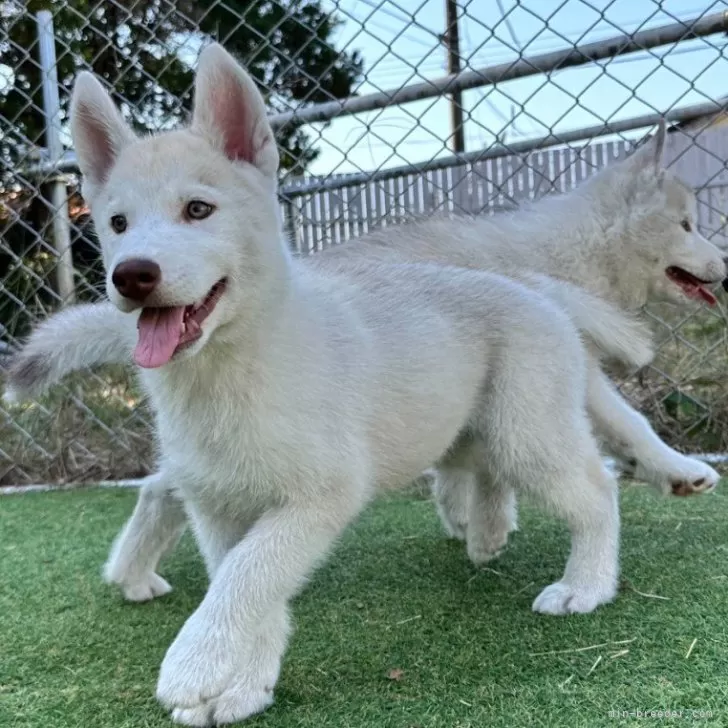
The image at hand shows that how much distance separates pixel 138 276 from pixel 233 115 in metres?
0.68

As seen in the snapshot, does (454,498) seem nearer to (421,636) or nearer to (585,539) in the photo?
(585,539)

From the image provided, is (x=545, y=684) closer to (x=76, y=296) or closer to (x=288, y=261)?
(x=288, y=261)

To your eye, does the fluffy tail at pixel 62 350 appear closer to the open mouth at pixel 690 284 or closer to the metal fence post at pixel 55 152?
the metal fence post at pixel 55 152

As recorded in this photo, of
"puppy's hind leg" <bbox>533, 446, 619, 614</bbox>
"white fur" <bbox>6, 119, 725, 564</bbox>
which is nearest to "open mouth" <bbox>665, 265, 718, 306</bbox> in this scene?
"white fur" <bbox>6, 119, 725, 564</bbox>

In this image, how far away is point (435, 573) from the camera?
2.72m

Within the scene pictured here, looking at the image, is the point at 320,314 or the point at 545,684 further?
the point at 320,314

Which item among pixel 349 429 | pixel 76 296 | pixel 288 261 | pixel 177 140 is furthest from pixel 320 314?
pixel 76 296

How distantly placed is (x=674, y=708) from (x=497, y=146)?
3.23 meters

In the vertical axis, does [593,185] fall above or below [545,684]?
above

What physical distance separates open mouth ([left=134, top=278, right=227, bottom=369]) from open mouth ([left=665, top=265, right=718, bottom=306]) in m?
2.96

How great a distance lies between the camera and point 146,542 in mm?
2607

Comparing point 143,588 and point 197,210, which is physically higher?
point 197,210

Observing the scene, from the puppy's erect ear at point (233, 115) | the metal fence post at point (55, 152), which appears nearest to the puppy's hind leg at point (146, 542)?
the puppy's erect ear at point (233, 115)

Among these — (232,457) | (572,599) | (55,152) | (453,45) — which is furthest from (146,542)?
(55,152)
